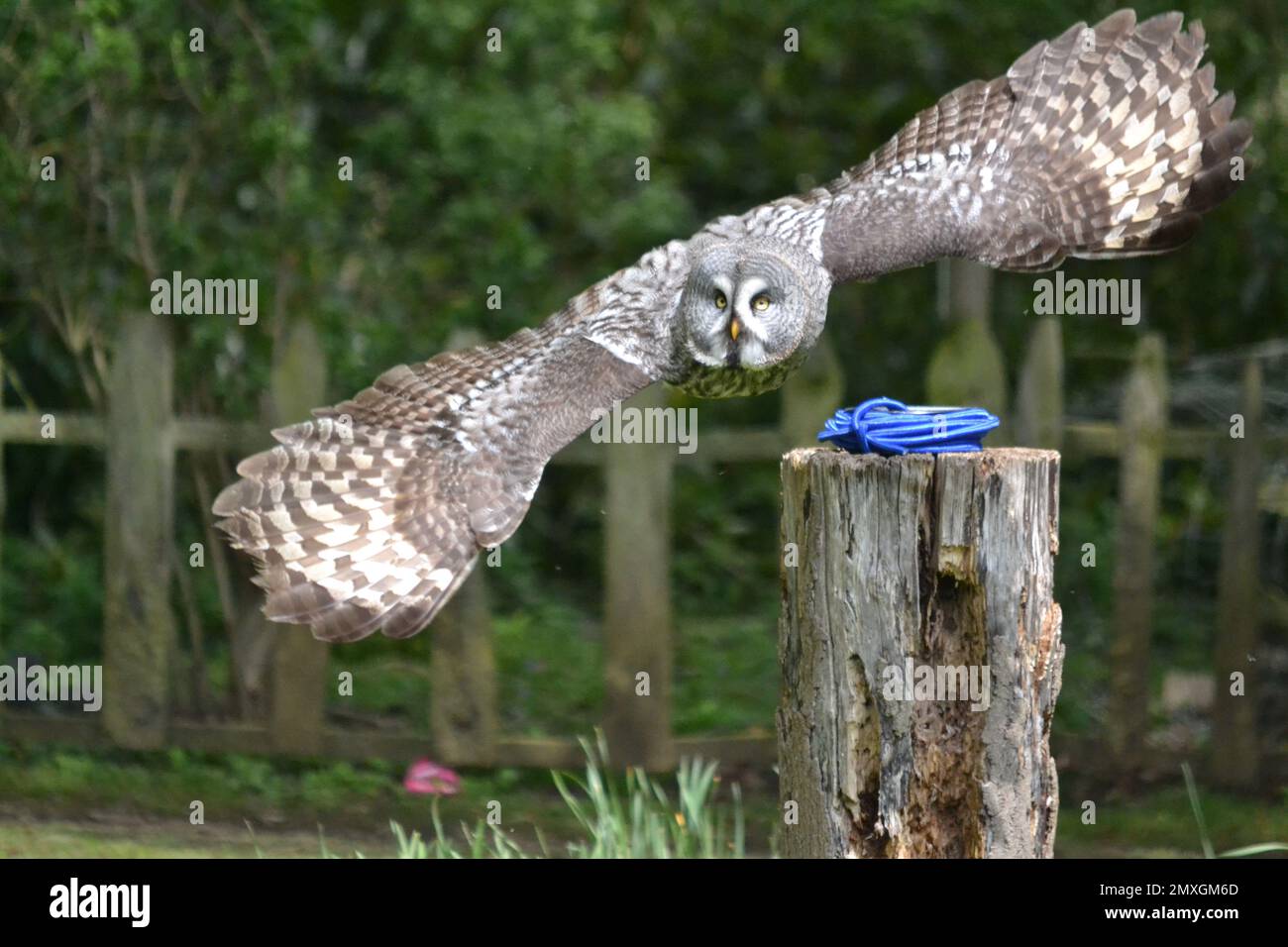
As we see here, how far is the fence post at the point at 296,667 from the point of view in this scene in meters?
7.10

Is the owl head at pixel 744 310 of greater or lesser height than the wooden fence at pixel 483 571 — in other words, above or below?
above

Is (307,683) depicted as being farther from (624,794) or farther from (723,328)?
(723,328)

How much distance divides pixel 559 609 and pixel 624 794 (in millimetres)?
2220

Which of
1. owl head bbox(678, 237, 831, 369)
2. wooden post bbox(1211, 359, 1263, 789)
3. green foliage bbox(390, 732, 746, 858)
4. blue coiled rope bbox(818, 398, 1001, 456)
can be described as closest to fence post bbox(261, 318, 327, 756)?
green foliage bbox(390, 732, 746, 858)

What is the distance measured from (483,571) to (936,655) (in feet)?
9.97

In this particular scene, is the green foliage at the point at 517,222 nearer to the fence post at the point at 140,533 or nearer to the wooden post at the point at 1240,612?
the fence post at the point at 140,533

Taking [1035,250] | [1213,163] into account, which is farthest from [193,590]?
[1213,163]

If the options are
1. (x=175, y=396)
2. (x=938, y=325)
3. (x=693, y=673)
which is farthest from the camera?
(x=938, y=325)

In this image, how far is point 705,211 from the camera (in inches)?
390

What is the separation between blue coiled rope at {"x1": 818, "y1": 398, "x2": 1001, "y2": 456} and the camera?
4.50 m

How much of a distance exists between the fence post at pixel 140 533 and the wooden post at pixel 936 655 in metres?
3.72

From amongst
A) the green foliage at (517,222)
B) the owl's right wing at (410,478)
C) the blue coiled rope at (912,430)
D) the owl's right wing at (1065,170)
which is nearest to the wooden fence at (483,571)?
the green foliage at (517,222)

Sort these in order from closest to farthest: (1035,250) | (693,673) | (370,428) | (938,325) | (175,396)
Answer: (370,428)
(1035,250)
(175,396)
(693,673)
(938,325)

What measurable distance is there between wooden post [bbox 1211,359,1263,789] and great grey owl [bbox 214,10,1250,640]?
5.32 feet
